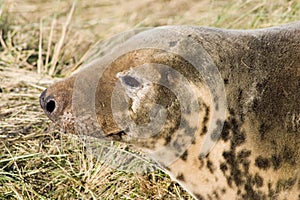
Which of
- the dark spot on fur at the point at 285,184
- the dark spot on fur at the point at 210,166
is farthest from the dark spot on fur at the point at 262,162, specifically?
the dark spot on fur at the point at 210,166

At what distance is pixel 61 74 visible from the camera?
5.97m

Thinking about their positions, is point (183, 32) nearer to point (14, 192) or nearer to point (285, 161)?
point (285, 161)

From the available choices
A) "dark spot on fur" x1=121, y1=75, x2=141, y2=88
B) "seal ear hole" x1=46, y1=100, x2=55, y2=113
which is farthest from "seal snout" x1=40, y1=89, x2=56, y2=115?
"dark spot on fur" x1=121, y1=75, x2=141, y2=88

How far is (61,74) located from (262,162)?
295 cm

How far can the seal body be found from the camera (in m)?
3.34

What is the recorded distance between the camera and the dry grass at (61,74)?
438 cm

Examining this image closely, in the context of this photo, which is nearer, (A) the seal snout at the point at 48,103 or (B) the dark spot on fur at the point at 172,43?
(B) the dark spot on fur at the point at 172,43

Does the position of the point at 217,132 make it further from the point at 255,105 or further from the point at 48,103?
the point at 48,103

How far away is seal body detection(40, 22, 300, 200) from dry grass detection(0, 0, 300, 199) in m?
0.90

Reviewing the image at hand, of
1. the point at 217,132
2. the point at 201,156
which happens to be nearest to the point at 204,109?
the point at 217,132

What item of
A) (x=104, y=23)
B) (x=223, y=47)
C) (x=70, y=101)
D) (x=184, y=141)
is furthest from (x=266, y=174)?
(x=104, y=23)

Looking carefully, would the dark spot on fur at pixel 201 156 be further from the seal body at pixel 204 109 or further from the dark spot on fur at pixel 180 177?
the dark spot on fur at pixel 180 177

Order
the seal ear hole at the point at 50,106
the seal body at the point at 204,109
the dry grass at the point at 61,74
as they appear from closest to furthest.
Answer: the seal body at the point at 204,109 → the seal ear hole at the point at 50,106 → the dry grass at the point at 61,74

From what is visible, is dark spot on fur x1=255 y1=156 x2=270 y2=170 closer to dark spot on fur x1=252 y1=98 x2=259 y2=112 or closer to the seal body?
the seal body
